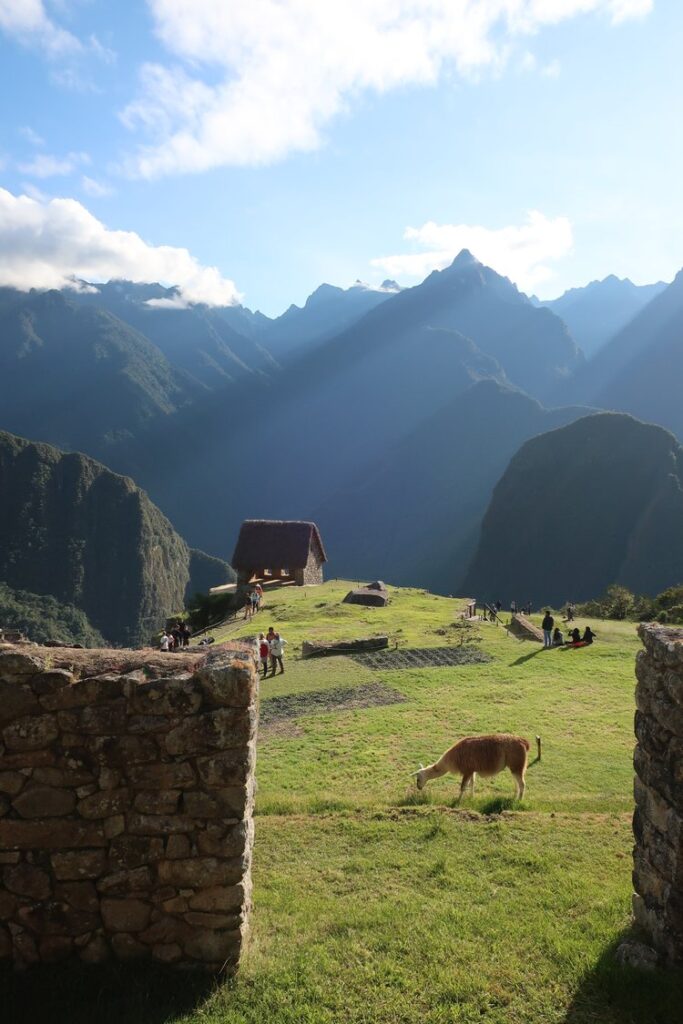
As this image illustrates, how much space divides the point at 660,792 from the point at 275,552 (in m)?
44.8

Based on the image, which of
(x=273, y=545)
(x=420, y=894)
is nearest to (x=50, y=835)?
(x=420, y=894)

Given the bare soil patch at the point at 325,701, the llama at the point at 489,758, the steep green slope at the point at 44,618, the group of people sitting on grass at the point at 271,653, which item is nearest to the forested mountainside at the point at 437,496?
the steep green slope at the point at 44,618

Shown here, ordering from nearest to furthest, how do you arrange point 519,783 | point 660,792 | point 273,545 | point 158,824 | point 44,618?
point 158,824
point 660,792
point 519,783
point 273,545
point 44,618

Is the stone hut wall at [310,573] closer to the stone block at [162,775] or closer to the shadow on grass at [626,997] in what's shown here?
the stone block at [162,775]

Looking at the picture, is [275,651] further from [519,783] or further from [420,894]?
[420,894]

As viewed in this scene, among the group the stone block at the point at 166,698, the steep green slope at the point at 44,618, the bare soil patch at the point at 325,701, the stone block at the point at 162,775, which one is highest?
the stone block at the point at 166,698

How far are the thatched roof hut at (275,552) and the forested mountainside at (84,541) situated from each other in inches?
2175

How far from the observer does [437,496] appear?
18200 cm

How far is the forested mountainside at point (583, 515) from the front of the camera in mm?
103062

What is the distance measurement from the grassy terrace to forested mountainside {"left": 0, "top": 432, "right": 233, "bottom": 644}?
9197cm

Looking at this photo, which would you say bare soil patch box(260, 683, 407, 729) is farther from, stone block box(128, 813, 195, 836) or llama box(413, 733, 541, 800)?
stone block box(128, 813, 195, 836)

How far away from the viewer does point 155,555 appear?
10931 centimetres

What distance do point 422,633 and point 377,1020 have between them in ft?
71.9

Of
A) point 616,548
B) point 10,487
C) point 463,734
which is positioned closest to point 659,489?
point 616,548
